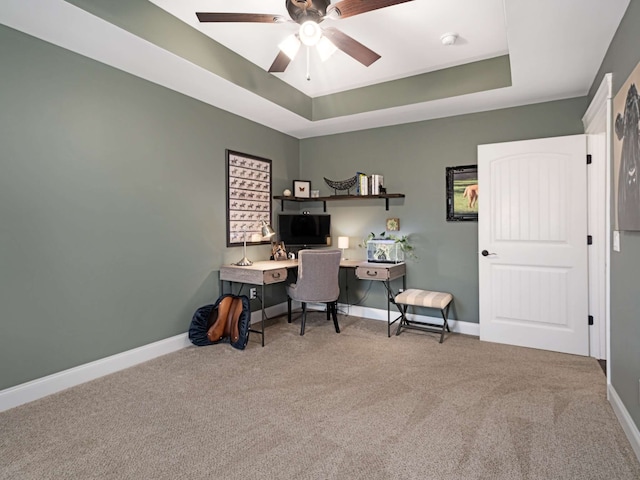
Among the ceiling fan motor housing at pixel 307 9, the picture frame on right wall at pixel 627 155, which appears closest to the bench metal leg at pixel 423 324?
the picture frame on right wall at pixel 627 155

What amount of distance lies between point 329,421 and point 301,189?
3.26 metres

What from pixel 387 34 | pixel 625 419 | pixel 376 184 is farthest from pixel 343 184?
pixel 625 419

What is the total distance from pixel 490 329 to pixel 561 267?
89 cm

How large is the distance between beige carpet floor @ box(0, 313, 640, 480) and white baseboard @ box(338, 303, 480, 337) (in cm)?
66

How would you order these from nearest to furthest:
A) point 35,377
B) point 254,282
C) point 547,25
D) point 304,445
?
point 304,445
point 547,25
point 35,377
point 254,282

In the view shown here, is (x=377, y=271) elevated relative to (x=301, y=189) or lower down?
lower down

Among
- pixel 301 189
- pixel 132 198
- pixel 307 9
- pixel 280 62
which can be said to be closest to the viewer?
pixel 307 9

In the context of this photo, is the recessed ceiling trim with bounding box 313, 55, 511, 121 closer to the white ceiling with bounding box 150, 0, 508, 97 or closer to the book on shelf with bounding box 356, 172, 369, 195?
the white ceiling with bounding box 150, 0, 508, 97

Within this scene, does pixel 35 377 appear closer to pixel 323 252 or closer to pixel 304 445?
pixel 304 445

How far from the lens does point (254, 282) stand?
142 inches

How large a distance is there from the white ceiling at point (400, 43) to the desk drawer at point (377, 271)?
5.56ft

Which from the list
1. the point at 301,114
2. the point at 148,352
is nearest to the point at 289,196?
the point at 301,114

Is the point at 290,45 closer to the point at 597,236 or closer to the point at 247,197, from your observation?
the point at 247,197

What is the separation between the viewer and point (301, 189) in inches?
194
